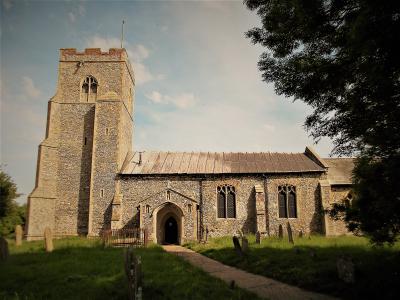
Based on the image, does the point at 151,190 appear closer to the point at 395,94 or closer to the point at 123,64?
the point at 123,64

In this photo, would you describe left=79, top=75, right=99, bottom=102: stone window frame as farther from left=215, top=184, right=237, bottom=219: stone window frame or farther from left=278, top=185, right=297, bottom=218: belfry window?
left=278, top=185, right=297, bottom=218: belfry window

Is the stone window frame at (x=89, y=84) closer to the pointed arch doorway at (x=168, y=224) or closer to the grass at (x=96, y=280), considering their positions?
the pointed arch doorway at (x=168, y=224)

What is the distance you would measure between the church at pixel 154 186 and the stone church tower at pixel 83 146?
76 mm

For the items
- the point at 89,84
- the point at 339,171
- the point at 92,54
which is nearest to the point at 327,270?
the point at 339,171

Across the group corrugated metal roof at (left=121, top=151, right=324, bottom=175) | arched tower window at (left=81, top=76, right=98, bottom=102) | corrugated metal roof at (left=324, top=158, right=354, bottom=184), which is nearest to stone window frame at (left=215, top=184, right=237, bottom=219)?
corrugated metal roof at (left=121, top=151, right=324, bottom=175)

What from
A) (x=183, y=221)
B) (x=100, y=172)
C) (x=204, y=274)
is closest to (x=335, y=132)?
(x=204, y=274)

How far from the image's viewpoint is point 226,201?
877 inches

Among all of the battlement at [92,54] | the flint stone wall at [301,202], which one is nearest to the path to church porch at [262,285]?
the flint stone wall at [301,202]

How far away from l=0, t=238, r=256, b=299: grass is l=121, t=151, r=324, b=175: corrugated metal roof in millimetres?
12075

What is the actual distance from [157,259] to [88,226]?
1204 cm

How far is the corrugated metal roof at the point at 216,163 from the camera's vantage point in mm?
22891

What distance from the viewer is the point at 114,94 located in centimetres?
2494

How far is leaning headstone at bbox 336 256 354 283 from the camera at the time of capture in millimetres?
7246

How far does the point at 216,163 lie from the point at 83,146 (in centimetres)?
1092
